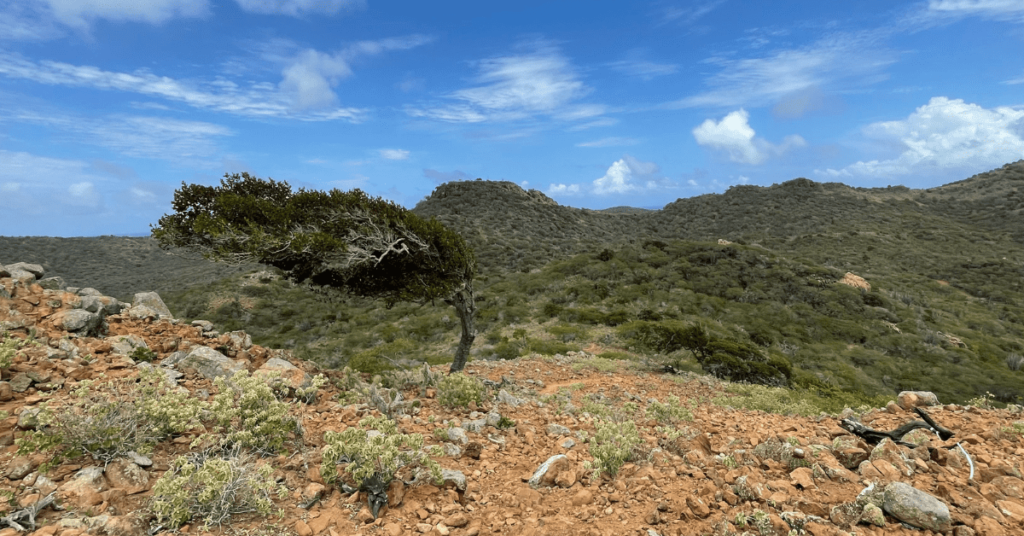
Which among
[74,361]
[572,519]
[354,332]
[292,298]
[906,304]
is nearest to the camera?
[572,519]

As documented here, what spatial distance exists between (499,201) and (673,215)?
117ft

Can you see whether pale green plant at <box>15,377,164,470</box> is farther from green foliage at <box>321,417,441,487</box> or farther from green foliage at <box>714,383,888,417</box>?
green foliage at <box>714,383,888,417</box>

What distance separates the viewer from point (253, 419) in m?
5.24

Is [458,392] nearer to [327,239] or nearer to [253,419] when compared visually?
[253,419]

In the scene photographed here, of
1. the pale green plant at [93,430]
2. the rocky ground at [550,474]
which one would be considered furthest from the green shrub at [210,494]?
the pale green plant at [93,430]

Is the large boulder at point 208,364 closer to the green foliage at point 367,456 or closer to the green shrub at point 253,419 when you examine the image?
the green shrub at point 253,419

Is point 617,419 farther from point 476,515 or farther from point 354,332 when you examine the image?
point 354,332

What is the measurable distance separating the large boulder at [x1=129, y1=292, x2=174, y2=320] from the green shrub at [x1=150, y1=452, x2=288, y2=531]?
8.43 meters

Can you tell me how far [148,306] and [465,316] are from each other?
8.38 meters

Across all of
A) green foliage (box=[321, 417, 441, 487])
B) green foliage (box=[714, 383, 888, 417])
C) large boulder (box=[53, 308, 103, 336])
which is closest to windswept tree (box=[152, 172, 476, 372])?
large boulder (box=[53, 308, 103, 336])

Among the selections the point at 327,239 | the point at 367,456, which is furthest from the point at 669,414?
the point at 327,239

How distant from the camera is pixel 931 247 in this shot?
170ft

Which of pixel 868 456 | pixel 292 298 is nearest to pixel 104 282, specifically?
pixel 292 298

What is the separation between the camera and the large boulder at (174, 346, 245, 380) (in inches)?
316
